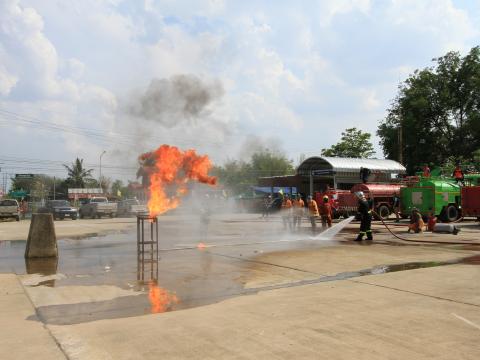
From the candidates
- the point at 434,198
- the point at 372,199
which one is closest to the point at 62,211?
the point at 372,199

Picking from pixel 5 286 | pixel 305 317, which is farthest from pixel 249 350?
pixel 5 286

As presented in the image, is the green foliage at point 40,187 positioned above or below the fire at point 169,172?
above

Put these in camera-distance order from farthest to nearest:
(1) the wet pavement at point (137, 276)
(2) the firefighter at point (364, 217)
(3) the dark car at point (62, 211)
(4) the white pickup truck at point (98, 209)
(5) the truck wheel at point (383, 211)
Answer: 1. (4) the white pickup truck at point (98, 209)
2. (3) the dark car at point (62, 211)
3. (5) the truck wheel at point (383, 211)
4. (2) the firefighter at point (364, 217)
5. (1) the wet pavement at point (137, 276)

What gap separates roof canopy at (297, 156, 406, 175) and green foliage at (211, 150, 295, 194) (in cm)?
1614

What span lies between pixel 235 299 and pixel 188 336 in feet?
5.76

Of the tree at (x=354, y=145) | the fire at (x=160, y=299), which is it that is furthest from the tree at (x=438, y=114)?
the fire at (x=160, y=299)

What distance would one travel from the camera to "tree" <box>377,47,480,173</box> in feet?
156

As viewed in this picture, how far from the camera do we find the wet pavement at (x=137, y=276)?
240 inches

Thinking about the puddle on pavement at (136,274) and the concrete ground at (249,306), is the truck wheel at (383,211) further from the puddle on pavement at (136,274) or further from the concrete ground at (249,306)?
the concrete ground at (249,306)

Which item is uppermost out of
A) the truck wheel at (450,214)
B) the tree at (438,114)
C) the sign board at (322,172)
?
the tree at (438,114)

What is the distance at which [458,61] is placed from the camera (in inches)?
1927

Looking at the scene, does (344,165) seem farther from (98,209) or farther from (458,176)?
(98,209)

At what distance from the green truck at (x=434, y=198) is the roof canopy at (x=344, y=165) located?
453 inches

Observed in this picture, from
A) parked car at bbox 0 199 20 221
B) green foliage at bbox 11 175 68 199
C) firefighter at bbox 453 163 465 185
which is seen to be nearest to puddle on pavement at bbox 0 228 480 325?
firefighter at bbox 453 163 465 185
